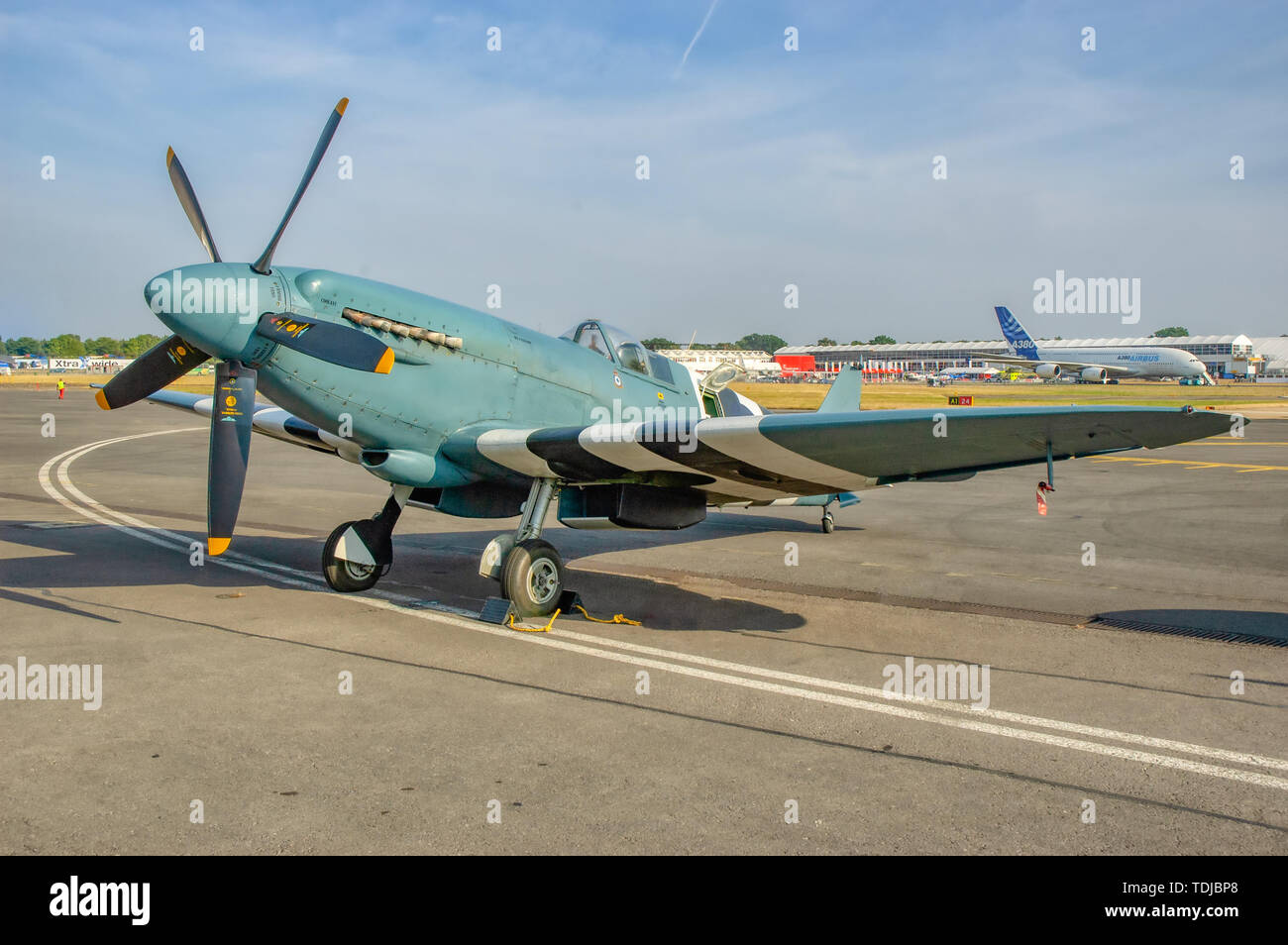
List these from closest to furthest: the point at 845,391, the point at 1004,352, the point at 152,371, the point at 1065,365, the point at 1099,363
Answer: the point at 152,371 → the point at 845,391 → the point at 1065,365 → the point at 1099,363 → the point at 1004,352

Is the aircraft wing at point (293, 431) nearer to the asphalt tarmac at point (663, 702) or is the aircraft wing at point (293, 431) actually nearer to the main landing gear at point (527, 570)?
the asphalt tarmac at point (663, 702)

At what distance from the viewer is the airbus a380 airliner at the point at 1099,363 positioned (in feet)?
270

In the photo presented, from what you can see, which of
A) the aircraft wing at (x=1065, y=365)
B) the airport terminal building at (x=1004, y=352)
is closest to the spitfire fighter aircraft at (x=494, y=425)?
the aircraft wing at (x=1065, y=365)

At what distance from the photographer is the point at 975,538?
12453mm

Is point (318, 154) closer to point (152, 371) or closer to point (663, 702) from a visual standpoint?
point (152, 371)

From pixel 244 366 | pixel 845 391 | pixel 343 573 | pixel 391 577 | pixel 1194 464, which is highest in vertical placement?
pixel 845 391

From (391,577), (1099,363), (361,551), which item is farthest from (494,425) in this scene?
(1099,363)

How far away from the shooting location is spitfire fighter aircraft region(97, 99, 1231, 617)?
21.1 feet

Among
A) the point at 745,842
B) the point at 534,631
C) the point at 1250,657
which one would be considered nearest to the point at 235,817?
the point at 745,842

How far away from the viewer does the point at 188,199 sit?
8.05 metres

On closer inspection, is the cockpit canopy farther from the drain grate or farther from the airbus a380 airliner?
the airbus a380 airliner

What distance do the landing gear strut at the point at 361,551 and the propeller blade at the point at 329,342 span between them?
1750mm

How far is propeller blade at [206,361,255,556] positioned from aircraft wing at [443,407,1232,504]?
1.65 m

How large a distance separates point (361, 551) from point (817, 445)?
4.51 m
